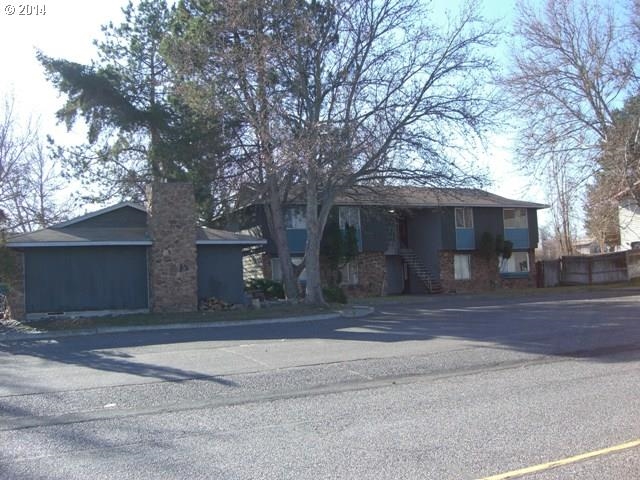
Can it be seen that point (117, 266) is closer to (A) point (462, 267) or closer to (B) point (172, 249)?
(B) point (172, 249)

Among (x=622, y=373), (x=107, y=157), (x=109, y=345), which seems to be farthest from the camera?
(x=107, y=157)

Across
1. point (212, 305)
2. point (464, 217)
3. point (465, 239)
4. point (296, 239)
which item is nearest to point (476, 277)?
point (465, 239)

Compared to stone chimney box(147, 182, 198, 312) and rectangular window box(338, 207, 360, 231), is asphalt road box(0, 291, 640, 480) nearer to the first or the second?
stone chimney box(147, 182, 198, 312)

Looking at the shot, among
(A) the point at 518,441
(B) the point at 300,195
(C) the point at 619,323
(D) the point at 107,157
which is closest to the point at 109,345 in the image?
(A) the point at 518,441

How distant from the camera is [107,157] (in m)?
30.5

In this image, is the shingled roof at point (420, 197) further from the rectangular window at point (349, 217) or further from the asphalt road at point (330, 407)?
the asphalt road at point (330, 407)

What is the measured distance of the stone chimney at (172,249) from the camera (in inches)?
881

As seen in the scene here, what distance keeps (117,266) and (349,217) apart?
1686cm

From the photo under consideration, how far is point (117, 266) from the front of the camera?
22.7m

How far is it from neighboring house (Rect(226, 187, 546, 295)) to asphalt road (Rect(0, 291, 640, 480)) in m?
20.7

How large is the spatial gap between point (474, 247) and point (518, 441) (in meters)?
34.0

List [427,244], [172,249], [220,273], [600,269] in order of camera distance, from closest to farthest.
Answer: [172,249]
[220,273]
[427,244]
[600,269]

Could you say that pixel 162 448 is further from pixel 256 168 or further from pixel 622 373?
pixel 256 168

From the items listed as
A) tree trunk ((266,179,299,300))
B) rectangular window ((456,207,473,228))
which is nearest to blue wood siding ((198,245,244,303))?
tree trunk ((266,179,299,300))
